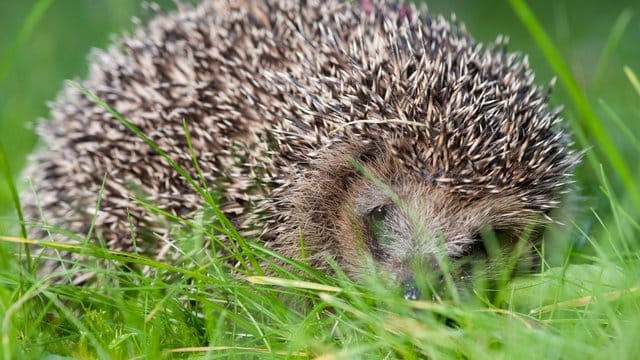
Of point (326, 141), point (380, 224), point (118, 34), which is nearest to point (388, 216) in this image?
point (380, 224)

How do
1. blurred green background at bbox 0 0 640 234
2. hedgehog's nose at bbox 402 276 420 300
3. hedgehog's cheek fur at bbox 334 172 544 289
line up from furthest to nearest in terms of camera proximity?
blurred green background at bbox 0 0 640 234 < hedgehog's cheek fur at bbox 334 172 544 289 < hedgehog's nose at bbox 402 276 420 300

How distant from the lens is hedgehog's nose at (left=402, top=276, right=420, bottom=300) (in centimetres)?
284

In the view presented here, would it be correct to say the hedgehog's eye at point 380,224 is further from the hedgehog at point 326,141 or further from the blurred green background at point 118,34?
the blurred green background at point 118,34

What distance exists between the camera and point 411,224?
3.08 meters

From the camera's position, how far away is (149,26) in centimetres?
412

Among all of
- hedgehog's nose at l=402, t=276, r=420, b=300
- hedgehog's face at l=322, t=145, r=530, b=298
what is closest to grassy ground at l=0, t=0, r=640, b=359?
hedgehog's nose at l=402, t=276, r=420, b=300

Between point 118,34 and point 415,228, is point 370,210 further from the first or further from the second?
point 118,34

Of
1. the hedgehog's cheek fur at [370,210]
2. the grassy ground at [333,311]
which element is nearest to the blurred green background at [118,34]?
the grassy ground at [333,311]

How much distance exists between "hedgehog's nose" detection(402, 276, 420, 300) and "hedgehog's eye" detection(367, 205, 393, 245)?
0.22 meters

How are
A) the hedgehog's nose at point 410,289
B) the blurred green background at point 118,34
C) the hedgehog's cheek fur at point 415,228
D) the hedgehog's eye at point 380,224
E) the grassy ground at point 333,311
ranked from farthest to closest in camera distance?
1. the blurred green background at point 118,34
2. the hedgehog's eye at point 380,224
3. the hedgehog's cheek fur at point 415,228
4. the hedgehog's nose at point 410,289
5. the grassy ground at point 333,311

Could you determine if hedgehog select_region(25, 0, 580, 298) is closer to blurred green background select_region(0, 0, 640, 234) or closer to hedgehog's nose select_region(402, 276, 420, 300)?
hedgehog's nose select_region(402, 276, 420, 300)

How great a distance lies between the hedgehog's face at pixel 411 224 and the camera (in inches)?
119

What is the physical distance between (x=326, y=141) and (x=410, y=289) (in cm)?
61

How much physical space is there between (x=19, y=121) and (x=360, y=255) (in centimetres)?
292
